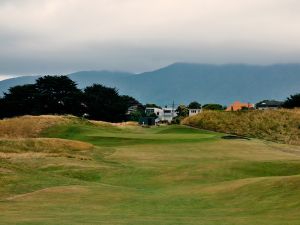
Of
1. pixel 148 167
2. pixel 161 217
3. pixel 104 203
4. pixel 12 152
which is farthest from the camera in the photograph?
pixel 12 152

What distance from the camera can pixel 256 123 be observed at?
71.6 metres

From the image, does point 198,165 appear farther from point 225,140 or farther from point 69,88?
point 69,88

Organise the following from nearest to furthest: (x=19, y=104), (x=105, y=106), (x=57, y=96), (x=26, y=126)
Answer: (x=26, y=126) → (x=19, y=104) → (x=57, y=96) → (x=105, y=106)

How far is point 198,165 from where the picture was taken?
125 feet

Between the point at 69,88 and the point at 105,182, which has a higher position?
the point at 69,88

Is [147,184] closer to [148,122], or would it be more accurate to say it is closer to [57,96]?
[57,96]

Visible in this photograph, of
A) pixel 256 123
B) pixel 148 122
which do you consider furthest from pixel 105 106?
pixel 256 123

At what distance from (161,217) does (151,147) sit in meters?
33.7

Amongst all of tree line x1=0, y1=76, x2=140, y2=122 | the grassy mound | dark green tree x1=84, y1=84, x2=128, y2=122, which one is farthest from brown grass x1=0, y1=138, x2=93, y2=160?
dark green tree x1=84, y1=84, x2=128, y2=122

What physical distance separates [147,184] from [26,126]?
40.1 m

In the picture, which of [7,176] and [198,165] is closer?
[7,176]

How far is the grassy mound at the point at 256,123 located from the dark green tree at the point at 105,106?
2280 inches

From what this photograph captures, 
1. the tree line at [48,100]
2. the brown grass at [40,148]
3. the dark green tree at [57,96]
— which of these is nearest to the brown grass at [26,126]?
the brown grass at [40,148]

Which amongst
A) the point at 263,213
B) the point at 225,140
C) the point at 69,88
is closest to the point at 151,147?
the point at 225,140
